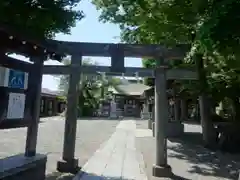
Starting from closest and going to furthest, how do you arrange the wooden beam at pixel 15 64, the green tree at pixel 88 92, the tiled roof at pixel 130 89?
the wooden beam at pixel 15 64 < the green tree at pixel 88 92 < the tiled roof at pixel 130 89

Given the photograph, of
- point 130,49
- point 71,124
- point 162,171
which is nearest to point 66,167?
point 71,124

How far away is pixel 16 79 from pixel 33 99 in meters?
0.83

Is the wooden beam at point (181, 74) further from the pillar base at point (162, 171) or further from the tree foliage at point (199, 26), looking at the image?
the pillar base at point (162, 171)

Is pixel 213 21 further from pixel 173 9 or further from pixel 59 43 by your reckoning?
pixel 59 43

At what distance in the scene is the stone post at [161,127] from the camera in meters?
7.12

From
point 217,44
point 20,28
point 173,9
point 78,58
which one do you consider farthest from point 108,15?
point 217,44

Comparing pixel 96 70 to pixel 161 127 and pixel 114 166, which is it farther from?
pixel 114 166

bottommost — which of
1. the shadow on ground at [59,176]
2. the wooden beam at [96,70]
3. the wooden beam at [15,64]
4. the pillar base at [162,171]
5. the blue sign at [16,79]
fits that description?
the shadow on ground at [59,176]

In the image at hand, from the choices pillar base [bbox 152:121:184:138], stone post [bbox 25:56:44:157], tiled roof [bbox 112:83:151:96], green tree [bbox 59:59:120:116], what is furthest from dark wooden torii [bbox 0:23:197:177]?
tiled roof [bbox 112:83:151:96]

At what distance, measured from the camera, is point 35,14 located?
189 inches

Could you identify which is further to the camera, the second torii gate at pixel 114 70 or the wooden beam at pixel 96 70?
the wooden beam at pixel 96 70

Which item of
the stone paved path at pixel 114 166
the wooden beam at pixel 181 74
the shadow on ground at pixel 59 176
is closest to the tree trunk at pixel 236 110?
the stone paved path at pixel 114 166

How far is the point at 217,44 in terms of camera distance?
4070 mm

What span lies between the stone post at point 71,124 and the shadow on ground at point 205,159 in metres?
3.41
